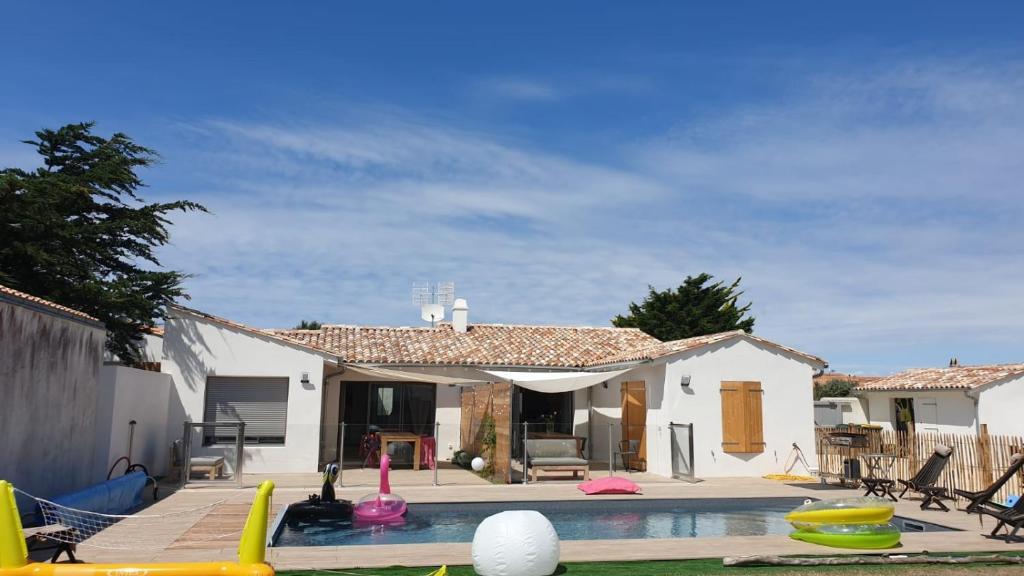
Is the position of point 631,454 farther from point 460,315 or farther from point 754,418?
point 460,315

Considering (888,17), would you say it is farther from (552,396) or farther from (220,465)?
(220,465)

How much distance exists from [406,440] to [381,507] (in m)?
6.82

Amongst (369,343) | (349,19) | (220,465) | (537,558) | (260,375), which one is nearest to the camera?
(537,558)

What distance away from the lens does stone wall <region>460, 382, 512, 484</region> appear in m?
17.5

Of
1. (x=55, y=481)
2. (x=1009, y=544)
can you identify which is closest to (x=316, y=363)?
(x=55, y=481)

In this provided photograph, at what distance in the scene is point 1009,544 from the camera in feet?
33.3

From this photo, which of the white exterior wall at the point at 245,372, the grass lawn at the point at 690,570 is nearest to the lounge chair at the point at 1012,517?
the grass lawn at the point at 690,570

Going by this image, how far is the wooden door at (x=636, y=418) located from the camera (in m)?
20.7

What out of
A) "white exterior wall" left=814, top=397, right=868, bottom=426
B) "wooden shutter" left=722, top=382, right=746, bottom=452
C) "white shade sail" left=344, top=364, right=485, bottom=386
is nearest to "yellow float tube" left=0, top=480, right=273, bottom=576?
"white shade sail" left=344, top=364, right=485, bottom=386

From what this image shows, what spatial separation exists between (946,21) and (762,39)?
11.3 ft

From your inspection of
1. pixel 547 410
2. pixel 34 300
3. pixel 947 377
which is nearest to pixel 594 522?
pixel 34 300

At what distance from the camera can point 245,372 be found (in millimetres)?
19281

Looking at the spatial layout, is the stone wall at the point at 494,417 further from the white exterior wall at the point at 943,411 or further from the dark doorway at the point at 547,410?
the white exterior wall at the point at 943,411

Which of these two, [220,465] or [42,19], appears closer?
[42,19]
